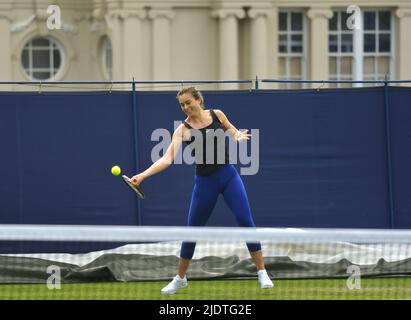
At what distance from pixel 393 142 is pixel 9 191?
4254mm

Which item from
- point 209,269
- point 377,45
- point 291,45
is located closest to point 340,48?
point 377,45

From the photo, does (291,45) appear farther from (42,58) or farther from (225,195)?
(225,195)

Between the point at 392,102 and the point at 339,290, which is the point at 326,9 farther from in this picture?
the point at 339,290

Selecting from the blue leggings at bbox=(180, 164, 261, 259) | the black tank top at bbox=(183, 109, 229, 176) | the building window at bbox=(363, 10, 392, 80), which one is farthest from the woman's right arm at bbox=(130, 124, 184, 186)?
the building window at bbox=(363, 10, 392, 80)

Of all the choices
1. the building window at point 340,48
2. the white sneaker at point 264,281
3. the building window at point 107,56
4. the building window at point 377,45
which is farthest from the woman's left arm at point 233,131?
the building window at point 377,45

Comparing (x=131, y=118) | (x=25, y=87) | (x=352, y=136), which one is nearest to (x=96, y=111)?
(x=131, y=118)

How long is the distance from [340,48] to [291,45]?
3.27 feet

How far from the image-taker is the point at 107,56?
1061 inches

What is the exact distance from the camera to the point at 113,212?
1467 cm

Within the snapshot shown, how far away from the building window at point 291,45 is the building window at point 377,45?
4.28 ft

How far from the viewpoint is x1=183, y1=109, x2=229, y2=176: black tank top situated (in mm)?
11070

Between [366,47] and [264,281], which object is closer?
[264,281]

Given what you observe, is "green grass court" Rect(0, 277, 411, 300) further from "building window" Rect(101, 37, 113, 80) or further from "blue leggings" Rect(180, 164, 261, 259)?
"building window" Rect(101, 37, 113, 80)

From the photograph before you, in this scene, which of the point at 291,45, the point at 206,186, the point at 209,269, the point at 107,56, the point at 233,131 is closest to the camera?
the point at 233,131
